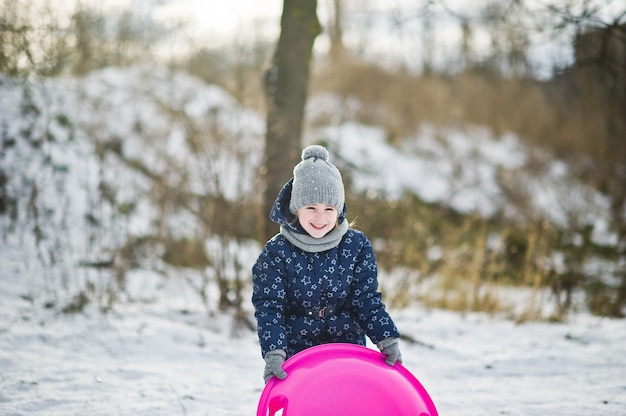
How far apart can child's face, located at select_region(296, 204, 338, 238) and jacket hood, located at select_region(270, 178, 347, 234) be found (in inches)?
2.4

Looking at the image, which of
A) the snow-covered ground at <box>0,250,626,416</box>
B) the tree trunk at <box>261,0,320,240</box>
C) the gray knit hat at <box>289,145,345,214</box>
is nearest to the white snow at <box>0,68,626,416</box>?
the snow-covered ground at <box>0,250,626,416</box>

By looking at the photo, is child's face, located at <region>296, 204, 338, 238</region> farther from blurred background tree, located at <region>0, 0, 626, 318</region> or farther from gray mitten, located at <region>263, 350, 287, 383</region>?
blurred background tree, located at <region>0, 0, 626, 318</region>

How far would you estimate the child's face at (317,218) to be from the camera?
2.25m

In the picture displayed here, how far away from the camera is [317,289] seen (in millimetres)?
2281

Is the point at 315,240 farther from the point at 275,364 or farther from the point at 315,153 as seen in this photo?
the point at 275,364

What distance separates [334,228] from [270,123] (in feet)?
7.88

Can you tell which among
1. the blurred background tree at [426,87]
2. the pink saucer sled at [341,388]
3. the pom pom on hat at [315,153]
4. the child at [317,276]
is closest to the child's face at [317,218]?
the child at [317,276]

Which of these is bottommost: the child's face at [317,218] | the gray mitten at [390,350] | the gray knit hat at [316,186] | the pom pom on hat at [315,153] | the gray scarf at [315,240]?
the gray mitten at [390,350]

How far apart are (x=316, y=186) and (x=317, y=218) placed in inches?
5.5

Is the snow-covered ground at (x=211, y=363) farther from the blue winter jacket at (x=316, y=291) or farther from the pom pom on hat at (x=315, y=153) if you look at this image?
the pom pom on hat at (x=315, y=153)

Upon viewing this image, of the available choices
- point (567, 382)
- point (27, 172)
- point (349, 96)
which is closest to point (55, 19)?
point (27, 172)

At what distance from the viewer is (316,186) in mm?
Result: 2232

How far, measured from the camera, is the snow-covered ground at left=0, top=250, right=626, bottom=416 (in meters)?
2.88

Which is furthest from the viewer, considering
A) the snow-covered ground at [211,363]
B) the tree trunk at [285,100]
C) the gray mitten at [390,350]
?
the tree trunk at [285,100]
